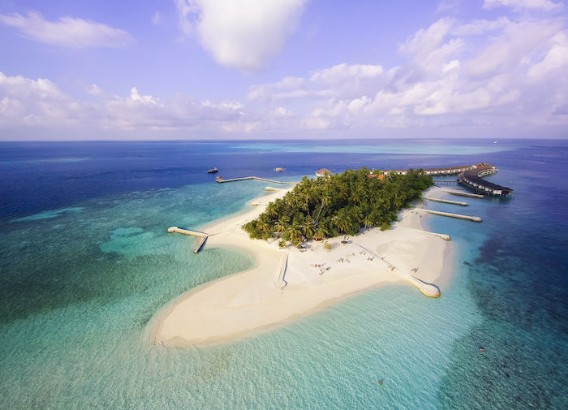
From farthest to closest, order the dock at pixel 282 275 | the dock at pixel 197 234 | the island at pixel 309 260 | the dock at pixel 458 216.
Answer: the dock at pixel 458 216, the dock at pixel 197 234, the dock at pixel 282 275, the island at pixel 309 260

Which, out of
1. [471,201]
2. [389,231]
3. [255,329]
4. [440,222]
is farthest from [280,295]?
[471,201]

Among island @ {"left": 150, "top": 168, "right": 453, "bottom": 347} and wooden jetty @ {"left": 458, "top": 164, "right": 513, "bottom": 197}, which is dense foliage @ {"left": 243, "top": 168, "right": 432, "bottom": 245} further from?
wooden jetty @ {"left": 458, "top": 164, "right": 513, "bottom": 197}

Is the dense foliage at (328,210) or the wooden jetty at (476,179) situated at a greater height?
the dense foliage at (328,210)

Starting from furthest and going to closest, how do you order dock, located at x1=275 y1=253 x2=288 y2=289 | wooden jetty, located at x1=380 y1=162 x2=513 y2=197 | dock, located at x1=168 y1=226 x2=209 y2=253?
wooden jetty, located at x1=380 y1=162 x2=513 y2=197
dock, located at x1=168 y1=226 x2=209 y2=253
dock, located at x1=275 y1=253 x2=288 y2=289

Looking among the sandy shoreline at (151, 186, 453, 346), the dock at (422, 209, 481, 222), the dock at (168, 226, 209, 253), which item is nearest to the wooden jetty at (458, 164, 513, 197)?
the dock at (422, 209, 481, 222)

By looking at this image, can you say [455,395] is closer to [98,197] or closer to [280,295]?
[280,295]

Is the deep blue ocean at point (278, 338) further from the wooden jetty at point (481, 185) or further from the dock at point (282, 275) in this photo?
the wooden jetty at point (481, 185)

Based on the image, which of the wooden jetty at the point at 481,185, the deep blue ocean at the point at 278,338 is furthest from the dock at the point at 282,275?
the wooden jetty at the point at 481,185
